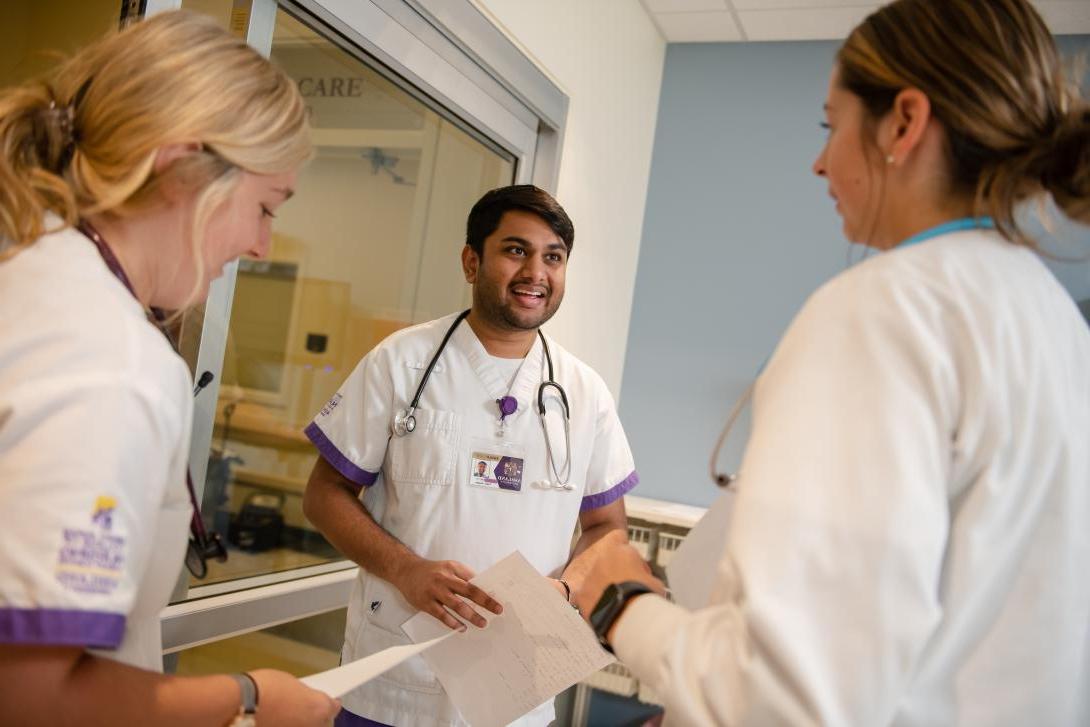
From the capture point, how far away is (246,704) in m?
0.84

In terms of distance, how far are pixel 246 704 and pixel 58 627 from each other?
224mm

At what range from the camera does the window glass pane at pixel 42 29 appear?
156cm

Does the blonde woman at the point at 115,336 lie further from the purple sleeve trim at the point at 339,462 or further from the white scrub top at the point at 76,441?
the purple sleeve trim at the point at 339,462

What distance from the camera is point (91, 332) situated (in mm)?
716

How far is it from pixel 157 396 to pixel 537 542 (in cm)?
107

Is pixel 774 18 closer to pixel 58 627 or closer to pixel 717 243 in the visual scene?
pixel 717 243

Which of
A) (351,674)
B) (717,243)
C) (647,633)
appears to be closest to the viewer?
(647,633)

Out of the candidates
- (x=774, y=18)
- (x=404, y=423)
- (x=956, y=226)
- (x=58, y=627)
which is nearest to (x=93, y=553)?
(x=58, y=627)

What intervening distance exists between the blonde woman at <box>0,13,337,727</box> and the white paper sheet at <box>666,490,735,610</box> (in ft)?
1.38

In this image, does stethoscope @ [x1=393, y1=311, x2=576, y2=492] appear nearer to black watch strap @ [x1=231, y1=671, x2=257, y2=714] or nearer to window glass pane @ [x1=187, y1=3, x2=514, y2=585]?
window glass pane @ [x1=187, y1=3, x2=514, y2=585]

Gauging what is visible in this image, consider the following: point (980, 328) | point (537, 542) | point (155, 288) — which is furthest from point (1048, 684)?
point (537, 542)

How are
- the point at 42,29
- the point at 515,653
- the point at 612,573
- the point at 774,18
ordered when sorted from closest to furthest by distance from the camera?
the point at 612,573 < the point at 515,653 < the point at 42,29 < the point at 774,18

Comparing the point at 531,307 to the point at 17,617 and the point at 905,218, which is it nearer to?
the point at 905,218

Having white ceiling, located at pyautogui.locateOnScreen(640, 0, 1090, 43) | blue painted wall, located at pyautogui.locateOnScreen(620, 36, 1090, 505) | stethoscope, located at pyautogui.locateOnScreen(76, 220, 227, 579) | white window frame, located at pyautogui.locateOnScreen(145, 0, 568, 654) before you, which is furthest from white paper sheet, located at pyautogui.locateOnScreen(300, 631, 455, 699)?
white ceiling, located at pyautogui.locateOnScreen(640, 0, 1090, 43)
